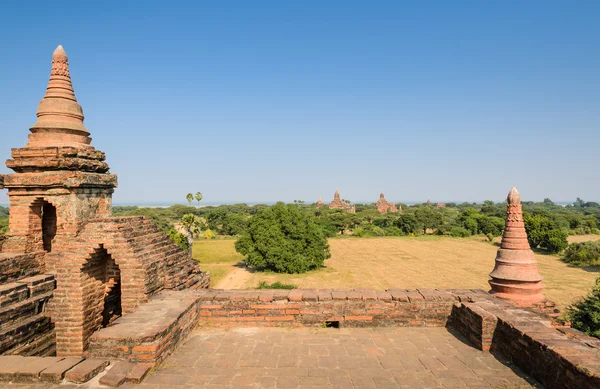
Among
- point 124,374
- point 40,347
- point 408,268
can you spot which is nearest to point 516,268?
point 124,374

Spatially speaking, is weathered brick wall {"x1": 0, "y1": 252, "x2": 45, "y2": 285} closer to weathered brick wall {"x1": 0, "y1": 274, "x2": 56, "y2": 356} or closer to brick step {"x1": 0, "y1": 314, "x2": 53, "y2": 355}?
weathered brick wall {"x1": 0, "y1": 274, "x2": 56, "y2": 356}

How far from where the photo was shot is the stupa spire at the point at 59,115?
24.3ft

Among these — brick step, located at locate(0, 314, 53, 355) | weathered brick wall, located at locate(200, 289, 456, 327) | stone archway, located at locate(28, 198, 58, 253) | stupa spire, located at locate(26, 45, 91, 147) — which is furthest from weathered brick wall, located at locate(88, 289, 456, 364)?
stupa spire, located at locate(26, 45, 91, 147)

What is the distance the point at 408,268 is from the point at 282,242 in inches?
467

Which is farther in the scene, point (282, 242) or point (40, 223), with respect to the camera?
point (282, 242)

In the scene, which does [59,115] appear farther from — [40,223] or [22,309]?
[22,309]

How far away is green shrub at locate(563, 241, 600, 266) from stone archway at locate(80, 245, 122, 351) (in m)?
39.3

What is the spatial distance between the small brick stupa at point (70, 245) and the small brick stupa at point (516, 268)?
613 centimetres

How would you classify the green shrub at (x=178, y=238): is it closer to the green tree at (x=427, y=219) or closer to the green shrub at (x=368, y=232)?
the green shrub at (x=368, y=232)

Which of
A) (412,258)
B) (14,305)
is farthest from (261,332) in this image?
(412,258)

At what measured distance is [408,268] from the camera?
31.5m

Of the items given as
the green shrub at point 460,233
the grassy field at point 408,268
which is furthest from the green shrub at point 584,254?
the green shrub at point 460,233

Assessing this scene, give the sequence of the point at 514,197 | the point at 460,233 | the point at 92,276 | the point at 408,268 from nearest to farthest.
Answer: the point at 92,276
the point at 514,197
the point at 408,268
the point at 460,233

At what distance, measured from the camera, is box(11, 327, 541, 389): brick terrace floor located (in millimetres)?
A: 3891
